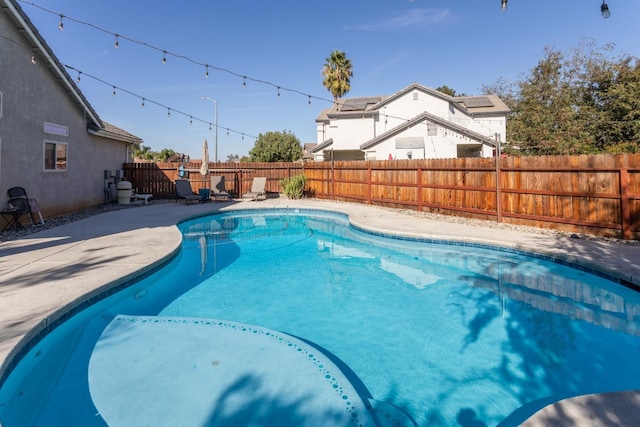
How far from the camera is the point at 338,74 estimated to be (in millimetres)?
33969

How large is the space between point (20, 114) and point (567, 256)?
13.2 meters

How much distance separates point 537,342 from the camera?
414 centimetres

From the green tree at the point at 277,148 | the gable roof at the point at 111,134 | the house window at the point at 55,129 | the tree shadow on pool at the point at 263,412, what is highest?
the green tree at the point at 277,148

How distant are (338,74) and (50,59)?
27082 mm

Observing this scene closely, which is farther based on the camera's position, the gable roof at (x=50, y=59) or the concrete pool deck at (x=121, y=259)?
the gable roof at (x=50, y=59)

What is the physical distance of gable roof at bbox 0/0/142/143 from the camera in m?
8.88

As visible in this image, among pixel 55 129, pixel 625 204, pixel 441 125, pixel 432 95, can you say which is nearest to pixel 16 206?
pixel 55 129

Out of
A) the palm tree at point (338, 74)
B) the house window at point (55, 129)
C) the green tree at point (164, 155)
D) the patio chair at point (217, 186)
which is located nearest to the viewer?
the house window at point (55, 129)

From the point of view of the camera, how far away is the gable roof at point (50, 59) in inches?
350

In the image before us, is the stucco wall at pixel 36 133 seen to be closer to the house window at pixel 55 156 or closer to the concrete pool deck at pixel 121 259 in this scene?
the house window at pixel 55 156

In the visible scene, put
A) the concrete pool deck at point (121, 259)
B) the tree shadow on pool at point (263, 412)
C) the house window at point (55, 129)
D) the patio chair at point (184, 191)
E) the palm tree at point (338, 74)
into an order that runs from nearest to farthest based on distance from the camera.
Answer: the concrete pool deck at point (121, 259), the tree shadow on pool at point (263, 412), the house window at point (55, 129), the patio chair at point (184, 191), the palm tree at point (338, 74)

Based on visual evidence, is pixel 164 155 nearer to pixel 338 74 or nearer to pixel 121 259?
pixel 338 74

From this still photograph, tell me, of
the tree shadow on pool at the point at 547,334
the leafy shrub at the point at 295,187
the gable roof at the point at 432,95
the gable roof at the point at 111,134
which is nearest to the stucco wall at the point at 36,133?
the gable roof at the point at 111,134

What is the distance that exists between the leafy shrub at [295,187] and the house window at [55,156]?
933cm
